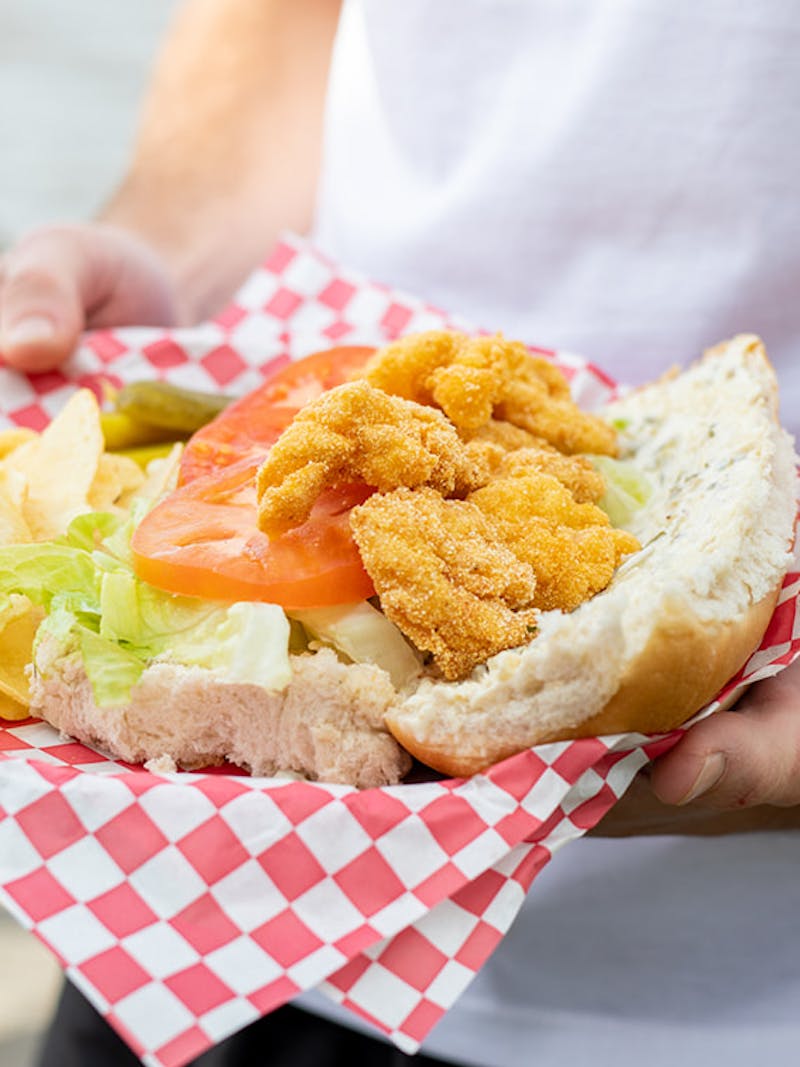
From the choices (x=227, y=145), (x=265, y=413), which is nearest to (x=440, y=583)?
(x=265, y=413)

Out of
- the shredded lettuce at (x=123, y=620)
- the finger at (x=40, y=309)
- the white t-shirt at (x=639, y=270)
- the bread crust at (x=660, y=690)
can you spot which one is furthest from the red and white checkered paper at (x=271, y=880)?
the finger at (x=40, y=309)

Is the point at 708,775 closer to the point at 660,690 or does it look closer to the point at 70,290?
the point at 660,690

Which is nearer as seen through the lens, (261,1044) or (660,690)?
(660,690)

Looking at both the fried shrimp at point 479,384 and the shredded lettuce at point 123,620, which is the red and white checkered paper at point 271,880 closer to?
the shredded lettuce at point 123,620

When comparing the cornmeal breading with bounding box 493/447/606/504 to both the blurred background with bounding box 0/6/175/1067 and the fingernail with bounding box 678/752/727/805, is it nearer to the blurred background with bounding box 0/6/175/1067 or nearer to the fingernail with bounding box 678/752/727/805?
the fingernail with bounding box 678/752/727/805

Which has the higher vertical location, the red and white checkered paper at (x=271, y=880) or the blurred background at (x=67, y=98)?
the blurred background at (x=67, y=98)

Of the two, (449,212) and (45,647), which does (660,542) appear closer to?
(45,647)
